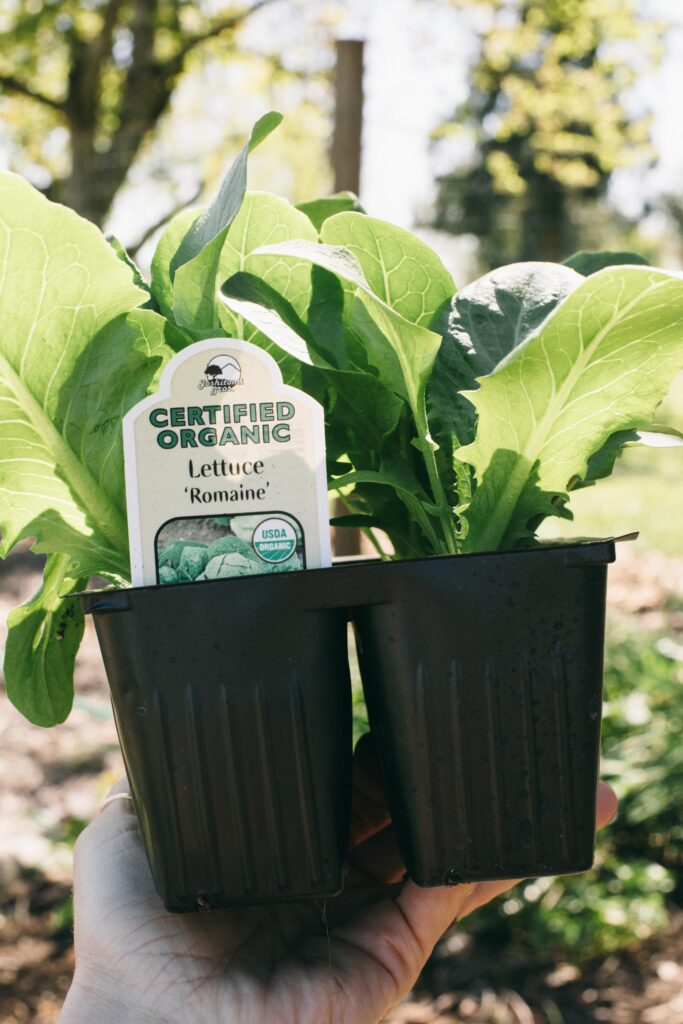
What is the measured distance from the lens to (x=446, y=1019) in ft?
5.55

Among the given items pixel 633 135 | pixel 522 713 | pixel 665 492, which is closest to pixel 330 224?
pixel 522 713

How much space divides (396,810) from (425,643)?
15cm

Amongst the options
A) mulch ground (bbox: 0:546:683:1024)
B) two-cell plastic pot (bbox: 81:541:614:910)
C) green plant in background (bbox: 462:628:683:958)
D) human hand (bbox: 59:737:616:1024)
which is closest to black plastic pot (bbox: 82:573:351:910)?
two-cell plastic pot (bbox: 81:541:614:910)

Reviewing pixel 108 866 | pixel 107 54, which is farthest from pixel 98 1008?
pixel 107 54

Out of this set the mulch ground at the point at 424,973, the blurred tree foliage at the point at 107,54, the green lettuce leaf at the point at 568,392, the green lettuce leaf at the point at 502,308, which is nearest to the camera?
the green lettuce leaf at the point at 568,392

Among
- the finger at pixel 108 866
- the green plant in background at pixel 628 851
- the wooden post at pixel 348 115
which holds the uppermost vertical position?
the wooden post at pixel 348 115

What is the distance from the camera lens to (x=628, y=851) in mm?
2043

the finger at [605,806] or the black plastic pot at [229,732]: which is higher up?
the black plastic pot at [229,732]

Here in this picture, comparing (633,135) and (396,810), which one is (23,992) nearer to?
(396,810)

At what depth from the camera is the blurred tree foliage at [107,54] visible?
5102mm

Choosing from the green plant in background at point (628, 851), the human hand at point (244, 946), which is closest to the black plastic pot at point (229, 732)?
the human hand at point (244, 946)

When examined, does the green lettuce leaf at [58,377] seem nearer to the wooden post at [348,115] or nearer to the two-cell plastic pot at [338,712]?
the two-cell plastic pot at [338,712]

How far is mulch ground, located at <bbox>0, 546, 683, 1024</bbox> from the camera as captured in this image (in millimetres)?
1712

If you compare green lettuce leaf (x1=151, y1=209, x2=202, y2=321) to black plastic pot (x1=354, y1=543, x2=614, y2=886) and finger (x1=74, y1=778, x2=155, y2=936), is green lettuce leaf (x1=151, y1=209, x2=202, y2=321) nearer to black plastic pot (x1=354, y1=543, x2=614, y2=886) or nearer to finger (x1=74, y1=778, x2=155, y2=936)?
black plastic pot (x1=354, y1=543, x2=614, y2=886)
